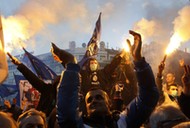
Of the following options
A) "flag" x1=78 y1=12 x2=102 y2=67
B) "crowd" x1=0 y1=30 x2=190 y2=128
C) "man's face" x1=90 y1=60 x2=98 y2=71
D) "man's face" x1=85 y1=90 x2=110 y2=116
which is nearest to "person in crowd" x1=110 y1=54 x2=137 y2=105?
"man's face" x1=90 y1=60 x2=98 y2=71

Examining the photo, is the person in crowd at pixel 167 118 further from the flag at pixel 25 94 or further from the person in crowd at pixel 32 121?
the flag at pixel 25 94

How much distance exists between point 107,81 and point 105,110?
427cm

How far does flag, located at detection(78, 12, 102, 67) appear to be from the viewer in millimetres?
10602

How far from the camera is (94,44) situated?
11.3 m

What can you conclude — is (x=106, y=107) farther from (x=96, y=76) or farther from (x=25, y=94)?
(x=25, y=94)

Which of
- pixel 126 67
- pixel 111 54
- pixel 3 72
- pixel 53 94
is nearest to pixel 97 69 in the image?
pixel 126 67

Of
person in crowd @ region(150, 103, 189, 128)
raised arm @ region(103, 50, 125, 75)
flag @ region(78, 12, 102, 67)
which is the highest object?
flag @ region(78, 12, 102, 67)

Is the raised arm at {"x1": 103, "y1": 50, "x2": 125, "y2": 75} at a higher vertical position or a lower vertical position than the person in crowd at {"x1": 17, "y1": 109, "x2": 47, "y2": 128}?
higher

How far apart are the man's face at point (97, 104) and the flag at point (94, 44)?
19.2 feet

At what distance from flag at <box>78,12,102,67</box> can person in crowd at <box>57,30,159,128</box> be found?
6062 mm

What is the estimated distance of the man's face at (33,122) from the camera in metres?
3.69

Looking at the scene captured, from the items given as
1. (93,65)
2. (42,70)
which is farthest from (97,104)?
(42,70)

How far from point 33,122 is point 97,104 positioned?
666 millimetres

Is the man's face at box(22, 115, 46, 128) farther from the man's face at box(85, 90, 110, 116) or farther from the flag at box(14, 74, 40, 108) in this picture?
the flag at box(14, 74, 40, 108)
